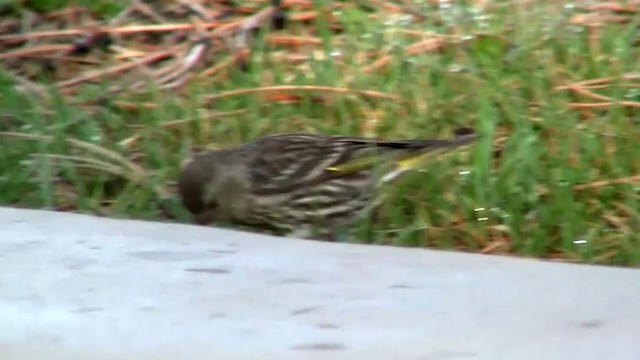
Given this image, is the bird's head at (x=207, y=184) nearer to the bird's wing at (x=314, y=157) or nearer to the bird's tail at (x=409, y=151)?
the bird's wing at (x=314, y=157)

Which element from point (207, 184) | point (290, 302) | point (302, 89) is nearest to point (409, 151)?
point (207, 184)

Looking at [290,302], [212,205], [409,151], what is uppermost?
[290,302]

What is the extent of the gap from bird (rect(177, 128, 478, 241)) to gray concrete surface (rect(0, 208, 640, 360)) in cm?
91

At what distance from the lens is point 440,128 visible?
142 inches

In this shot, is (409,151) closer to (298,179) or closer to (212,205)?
(298,179)

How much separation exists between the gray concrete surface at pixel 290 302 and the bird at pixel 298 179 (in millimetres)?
911

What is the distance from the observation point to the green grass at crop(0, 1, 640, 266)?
10.3 ft

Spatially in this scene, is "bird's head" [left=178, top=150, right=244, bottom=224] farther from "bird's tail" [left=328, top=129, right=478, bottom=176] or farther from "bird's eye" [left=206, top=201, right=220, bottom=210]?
"bird's tail" [left=328, top=129, right=478, bottom=176]

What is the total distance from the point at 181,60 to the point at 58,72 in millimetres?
400

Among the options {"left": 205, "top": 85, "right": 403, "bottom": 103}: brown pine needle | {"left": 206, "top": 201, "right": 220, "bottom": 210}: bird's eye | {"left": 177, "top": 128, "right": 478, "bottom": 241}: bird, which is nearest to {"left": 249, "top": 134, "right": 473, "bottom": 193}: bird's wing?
{"left": 177, "top": 128, "right": 478, "bottom": 241}: bird

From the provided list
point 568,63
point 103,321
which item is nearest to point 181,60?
point 568,63

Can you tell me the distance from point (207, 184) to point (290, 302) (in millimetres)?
1393

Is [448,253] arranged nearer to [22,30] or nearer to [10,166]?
[10,166]

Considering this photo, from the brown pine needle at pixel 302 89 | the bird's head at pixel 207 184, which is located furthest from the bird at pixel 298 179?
the brown pine needle at pixel 302 89
